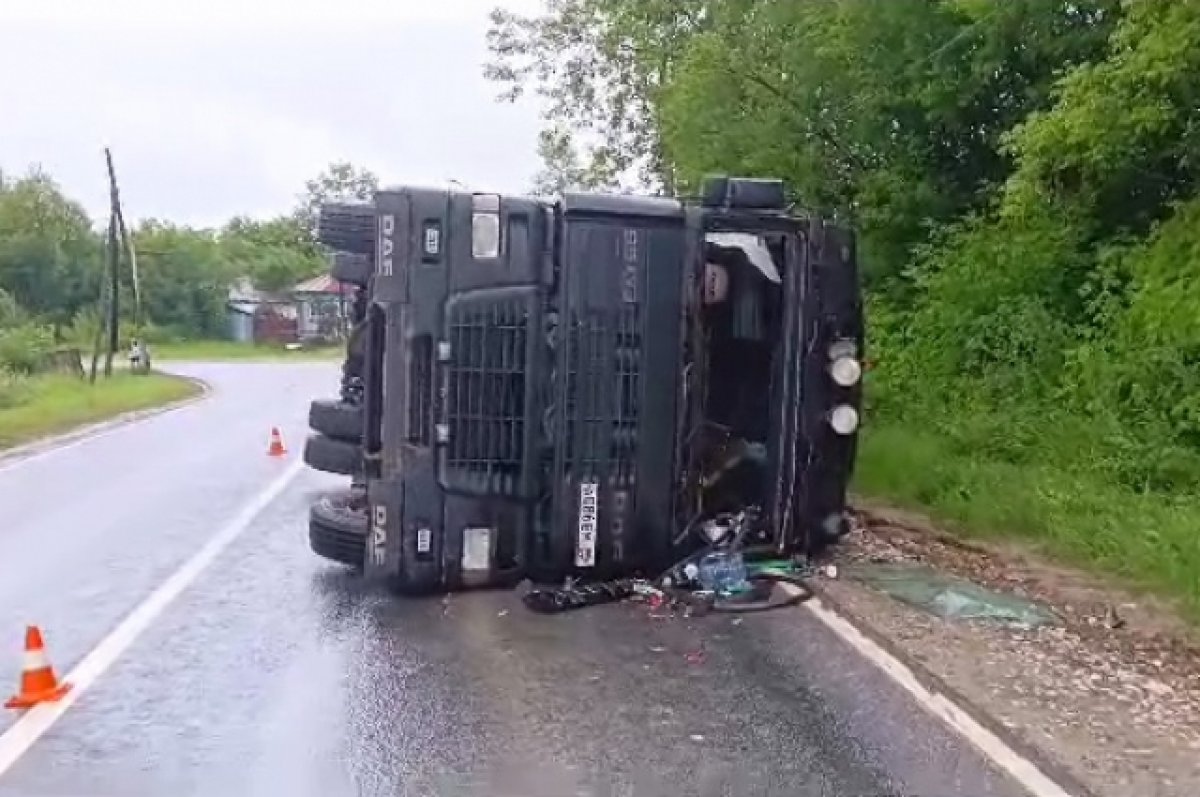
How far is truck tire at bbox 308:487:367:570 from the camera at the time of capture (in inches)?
328

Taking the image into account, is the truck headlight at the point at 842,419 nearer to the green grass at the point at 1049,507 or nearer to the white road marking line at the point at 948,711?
the white road marking line at the point at 948,711

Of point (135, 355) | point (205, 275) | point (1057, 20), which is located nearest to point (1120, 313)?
point (1057, 20)

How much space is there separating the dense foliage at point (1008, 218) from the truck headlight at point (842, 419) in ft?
6.27

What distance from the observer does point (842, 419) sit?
8.20m

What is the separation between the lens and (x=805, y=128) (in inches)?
625

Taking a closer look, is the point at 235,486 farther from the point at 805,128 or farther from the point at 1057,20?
the point at 1057,20

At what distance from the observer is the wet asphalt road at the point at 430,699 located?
4883 millimetres

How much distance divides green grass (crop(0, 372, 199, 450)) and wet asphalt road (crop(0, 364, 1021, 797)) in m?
12.7

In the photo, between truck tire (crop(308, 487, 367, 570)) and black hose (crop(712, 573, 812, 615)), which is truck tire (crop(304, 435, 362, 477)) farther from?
black hose (crop(712, 573, 812, 615))

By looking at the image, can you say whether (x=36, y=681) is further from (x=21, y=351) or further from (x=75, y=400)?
(x=21, y=351)

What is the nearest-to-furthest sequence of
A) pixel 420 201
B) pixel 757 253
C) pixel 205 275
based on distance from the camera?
pixel 420 201
pixel 757 253
pixel 205 275

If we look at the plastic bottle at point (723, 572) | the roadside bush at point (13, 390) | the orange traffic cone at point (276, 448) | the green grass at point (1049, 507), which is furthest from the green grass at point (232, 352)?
the plastic bottle at point (723, 572)

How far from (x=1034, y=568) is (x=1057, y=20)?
20.0 ft

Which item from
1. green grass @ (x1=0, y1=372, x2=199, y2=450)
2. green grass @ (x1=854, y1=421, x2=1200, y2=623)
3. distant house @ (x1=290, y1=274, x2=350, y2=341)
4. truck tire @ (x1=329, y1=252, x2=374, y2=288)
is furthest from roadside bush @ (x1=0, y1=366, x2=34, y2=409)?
distant house @ (x1=290, y1=274, x2=350, y2=341)
